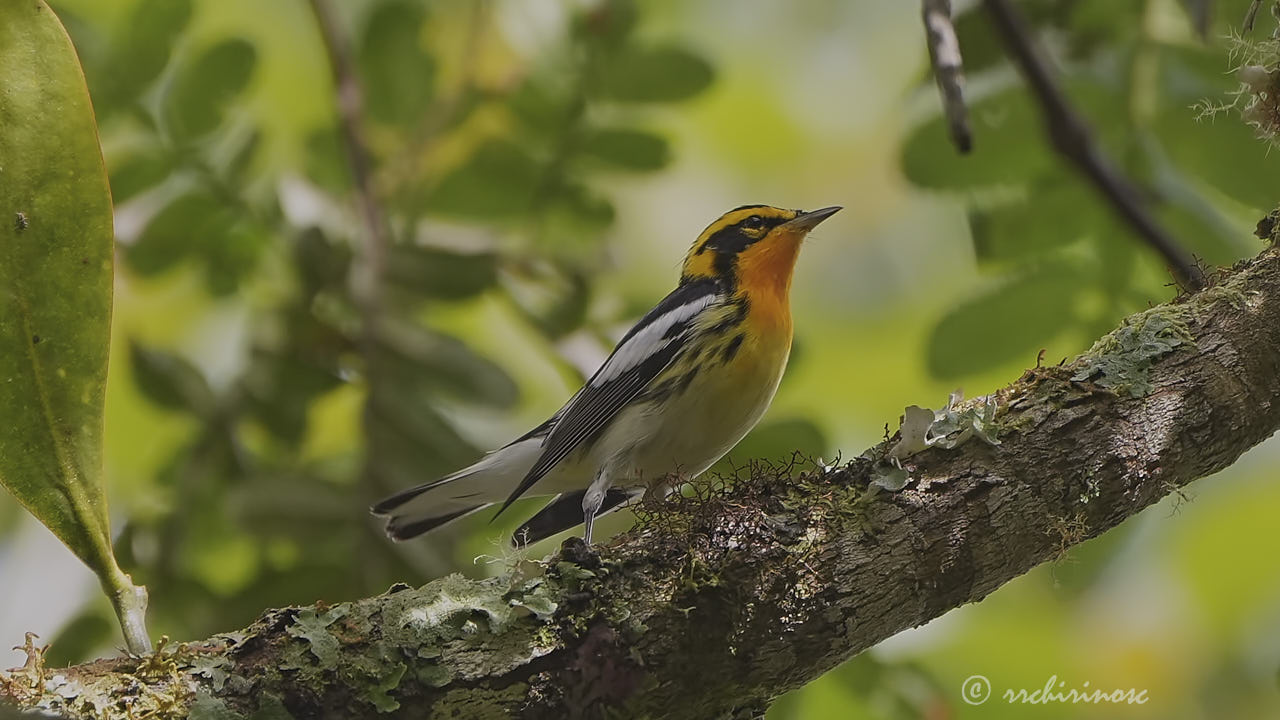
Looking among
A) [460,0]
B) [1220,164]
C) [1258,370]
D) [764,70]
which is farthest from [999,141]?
[764,70]

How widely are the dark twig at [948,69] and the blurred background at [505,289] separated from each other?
1090 mm

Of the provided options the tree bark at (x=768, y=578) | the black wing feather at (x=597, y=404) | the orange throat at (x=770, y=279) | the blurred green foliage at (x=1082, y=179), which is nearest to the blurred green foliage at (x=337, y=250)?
the black wing feather at (x=597, y=404)

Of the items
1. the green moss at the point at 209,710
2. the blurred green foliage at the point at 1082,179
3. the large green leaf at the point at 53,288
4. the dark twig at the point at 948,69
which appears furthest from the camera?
the blurred green foliage at the point at 1082,179

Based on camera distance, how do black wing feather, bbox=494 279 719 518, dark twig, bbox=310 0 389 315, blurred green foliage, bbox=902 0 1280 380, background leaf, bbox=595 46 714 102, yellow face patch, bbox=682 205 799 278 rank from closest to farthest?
black wing feather, bbox=494 279 719 518, blurred green foliage, bbox=902 0 1280 380, background leaf, bbox=595 46 714 102, dark twig, bbox=310 0 389 315, yellow face patch, bbox=682 205 799 278

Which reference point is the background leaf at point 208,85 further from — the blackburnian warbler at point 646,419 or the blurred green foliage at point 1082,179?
the blurred green foliage at point 1082,179

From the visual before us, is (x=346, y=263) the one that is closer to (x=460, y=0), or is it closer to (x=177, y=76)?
(x=177, y=76)

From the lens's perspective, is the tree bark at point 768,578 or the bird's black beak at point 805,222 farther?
the bird's black beak at point 805,222

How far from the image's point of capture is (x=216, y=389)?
404 centimetres

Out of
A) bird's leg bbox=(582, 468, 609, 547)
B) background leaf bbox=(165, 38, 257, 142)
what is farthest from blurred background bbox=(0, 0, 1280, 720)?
bird's leg bbox=(582, 468, 609, 547)

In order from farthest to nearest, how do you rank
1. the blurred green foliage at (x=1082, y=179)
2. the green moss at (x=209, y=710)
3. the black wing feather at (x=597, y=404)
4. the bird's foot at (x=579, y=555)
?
the blurred green foliage at (x=1082, y=179), the black wing feather at (x=597, y=404), the bird's foot at (x=579, y=555), the green moss at (x=209, y=710)

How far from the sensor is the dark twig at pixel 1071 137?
3307mm

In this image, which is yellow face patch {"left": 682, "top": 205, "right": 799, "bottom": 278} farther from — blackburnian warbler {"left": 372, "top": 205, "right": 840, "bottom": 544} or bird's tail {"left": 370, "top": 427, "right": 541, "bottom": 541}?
bird's tail {"left": 370, "top": 427, "right": 541, "bottom": 541}

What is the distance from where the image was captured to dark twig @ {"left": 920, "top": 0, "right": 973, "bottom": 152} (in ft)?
7.30

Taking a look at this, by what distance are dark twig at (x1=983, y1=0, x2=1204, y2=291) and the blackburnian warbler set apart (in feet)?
2.47
